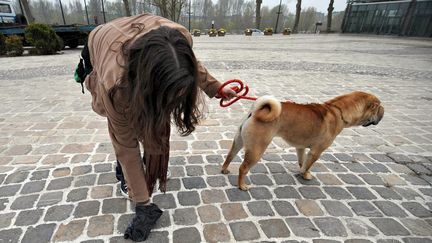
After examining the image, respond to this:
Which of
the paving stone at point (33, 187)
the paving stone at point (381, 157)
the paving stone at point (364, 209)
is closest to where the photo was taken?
the paving stone at point (364, 209)

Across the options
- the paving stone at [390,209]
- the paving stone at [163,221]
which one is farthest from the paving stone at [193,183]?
the paving stone at [390,209]

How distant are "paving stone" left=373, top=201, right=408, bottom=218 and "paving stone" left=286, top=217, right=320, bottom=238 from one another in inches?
35.3

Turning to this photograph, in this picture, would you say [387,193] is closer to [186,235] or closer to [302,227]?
[302,227]

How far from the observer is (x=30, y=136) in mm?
4020

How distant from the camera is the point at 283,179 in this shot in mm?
3176

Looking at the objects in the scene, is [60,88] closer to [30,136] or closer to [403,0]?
[30,136]

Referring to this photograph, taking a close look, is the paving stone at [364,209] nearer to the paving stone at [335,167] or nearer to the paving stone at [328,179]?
the paving stone at [328,179]

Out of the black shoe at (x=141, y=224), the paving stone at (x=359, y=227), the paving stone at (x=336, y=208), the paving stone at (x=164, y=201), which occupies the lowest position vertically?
the paving stone at (x=164, y=201)

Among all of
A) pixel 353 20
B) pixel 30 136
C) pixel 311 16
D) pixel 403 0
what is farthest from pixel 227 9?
pixel 30 136

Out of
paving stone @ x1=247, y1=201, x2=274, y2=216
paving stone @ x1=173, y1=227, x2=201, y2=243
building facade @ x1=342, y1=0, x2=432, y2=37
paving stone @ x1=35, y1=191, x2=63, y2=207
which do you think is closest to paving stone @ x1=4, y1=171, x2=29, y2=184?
paving stone @ x1=35, y1=191, x2=63, y2=207

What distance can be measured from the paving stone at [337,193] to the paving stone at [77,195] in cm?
279

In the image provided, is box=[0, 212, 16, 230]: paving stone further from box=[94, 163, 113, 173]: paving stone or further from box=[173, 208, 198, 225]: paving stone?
box=[173, 208, 198, 225]: paving stone

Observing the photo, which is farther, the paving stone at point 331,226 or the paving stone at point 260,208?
the paving stone at point 260,208

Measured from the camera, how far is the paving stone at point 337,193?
2899 mm
